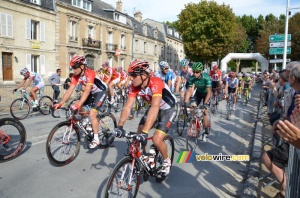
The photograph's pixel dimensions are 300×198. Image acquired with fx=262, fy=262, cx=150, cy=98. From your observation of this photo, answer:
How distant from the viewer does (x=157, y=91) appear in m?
3.88

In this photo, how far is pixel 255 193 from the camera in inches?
156

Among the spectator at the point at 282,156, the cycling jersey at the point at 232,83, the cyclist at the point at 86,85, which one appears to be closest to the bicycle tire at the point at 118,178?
the spectator at the point at 282,156

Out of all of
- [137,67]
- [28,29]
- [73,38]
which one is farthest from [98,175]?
[73,38]

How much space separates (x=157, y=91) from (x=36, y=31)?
87.6ft

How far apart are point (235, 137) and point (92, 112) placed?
4298mm

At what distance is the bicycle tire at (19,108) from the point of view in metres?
9.66

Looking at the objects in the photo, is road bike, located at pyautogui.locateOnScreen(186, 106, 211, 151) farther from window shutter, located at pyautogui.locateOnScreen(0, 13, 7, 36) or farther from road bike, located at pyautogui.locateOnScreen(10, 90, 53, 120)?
window shutter, located at pyautogui.locateOnScreen(0, 13, 7, 36)

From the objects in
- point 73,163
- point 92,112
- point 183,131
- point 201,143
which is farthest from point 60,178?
point 183,131

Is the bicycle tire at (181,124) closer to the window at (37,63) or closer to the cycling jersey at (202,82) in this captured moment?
the cycling jersey at (202,82)

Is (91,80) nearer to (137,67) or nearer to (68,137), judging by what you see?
(68,137)

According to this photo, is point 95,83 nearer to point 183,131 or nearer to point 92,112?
point 92,112

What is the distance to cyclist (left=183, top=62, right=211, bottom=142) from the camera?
22.6 ft

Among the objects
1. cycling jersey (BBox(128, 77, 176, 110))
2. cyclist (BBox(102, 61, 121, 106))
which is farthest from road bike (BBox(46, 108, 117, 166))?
cyclist (BBox(102, 61, 121, 106))

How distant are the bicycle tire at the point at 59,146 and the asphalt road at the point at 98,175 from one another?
5.6 inches
